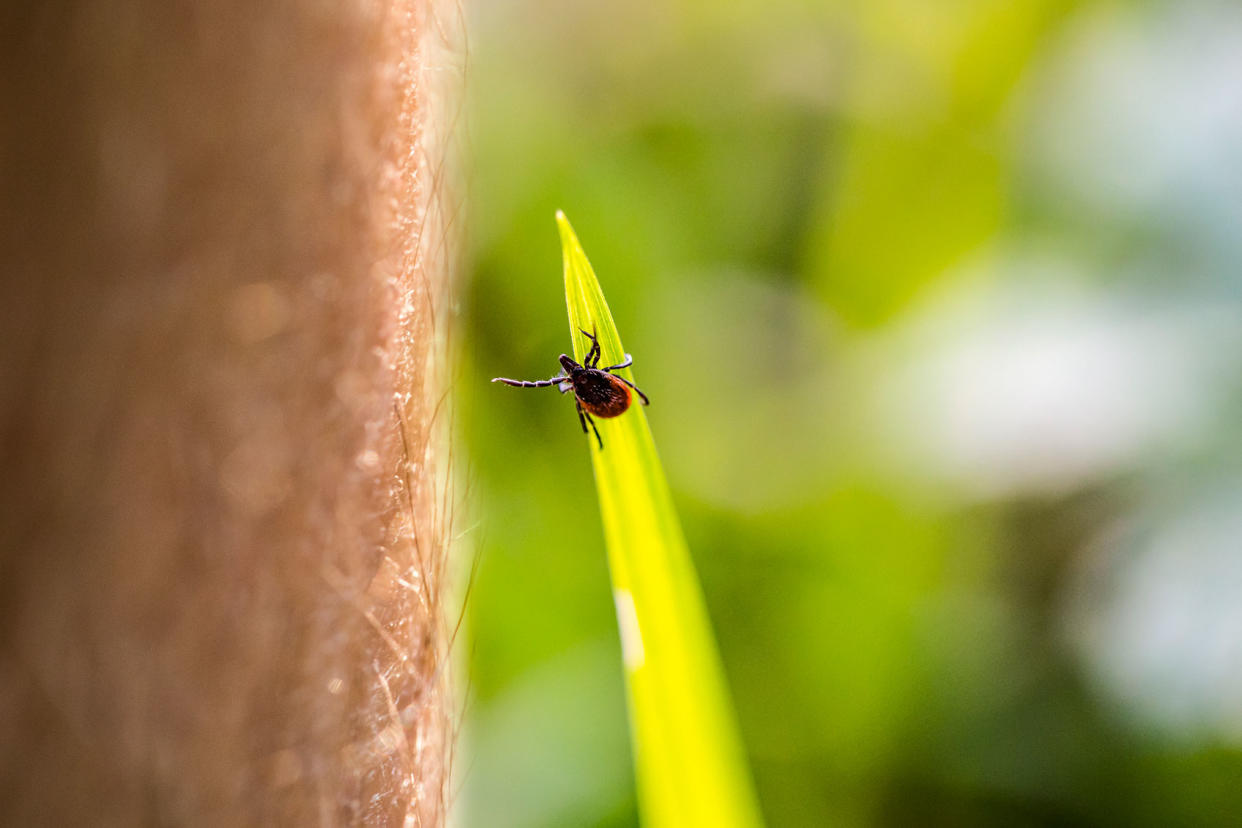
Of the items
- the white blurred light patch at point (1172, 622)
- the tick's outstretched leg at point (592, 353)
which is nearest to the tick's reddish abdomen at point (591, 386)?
the tick's outstretched leg at point (592, 353)

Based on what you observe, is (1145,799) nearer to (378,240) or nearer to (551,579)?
(551,579)

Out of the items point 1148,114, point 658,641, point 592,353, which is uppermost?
point 1148,114

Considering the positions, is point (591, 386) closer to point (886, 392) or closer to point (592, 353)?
point (592, 353)

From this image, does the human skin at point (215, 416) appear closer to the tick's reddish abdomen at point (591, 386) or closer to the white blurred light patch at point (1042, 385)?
the tick's reddish abdomen at point (591, 386)

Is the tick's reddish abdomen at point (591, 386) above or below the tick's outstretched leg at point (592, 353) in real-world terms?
above

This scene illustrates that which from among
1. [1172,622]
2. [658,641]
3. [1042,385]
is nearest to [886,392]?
[1042,385]

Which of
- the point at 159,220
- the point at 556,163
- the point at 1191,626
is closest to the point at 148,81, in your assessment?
the point at 159,220

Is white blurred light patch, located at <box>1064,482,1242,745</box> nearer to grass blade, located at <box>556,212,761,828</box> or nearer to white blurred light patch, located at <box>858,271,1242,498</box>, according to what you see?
white blurred light patch, located at <box>858,271,1242,498</box>
